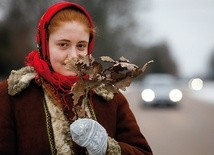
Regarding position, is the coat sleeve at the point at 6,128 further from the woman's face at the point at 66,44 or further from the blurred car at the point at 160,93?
the blurred car at the point at 160,93

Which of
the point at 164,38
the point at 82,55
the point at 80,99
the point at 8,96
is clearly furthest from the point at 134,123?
the point at 164,38

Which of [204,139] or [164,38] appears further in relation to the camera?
[164,38]

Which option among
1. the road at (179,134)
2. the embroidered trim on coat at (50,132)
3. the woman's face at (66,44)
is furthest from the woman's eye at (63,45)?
the road at (179,134)

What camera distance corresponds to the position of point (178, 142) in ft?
33.5

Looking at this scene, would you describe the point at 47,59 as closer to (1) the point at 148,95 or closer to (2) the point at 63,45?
(2) the point at 63,45

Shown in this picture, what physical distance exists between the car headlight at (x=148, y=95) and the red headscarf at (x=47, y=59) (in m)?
17.7

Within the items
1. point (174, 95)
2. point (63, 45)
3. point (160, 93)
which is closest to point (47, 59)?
point (63, 45)

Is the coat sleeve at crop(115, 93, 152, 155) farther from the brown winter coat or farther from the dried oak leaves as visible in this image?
the dried oak leaves

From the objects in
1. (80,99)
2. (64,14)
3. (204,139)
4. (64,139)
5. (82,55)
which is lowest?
(204,139)

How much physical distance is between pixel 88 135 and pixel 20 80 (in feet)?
1.45

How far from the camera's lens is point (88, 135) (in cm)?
198

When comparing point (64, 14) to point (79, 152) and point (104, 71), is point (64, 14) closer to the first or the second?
point (104, 71)

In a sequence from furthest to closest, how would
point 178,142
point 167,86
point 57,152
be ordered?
point 167,86 → point 178,142 → point 57,152

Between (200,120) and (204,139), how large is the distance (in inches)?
180
